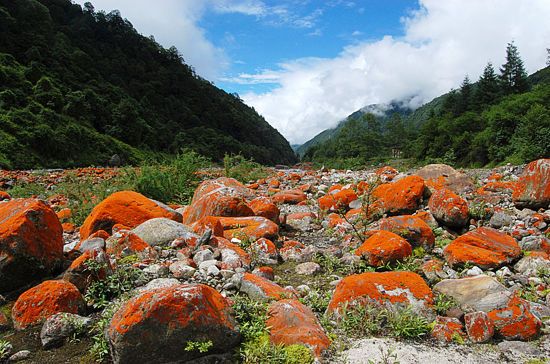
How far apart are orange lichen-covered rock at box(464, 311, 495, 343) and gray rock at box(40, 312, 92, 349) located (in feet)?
12.3

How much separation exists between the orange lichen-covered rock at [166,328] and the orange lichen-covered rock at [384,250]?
2673 millimetres

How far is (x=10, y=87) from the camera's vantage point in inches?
1359

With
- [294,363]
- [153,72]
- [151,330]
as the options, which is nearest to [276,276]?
[294,363]

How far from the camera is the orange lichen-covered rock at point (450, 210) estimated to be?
6.83 metres


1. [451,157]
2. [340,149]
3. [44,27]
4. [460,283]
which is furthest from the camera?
[340,149]

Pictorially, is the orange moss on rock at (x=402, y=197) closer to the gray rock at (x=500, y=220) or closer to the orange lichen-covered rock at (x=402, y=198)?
the orange lichen-covered rock at (x=402, y=198)

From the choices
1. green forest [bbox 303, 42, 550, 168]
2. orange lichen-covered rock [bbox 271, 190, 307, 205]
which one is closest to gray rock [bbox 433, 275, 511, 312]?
orange lichen-covered rock [bbox 271, 190, 307, 205]

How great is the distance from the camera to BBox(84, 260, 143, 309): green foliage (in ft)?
13.7

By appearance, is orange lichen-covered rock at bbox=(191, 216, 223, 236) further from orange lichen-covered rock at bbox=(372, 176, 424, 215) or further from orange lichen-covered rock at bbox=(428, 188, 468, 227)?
orange lichen-covered rock at bbox=(428, 188, 468, 227)

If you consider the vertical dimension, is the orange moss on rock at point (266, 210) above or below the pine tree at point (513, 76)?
below

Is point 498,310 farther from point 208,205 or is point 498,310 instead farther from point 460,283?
point 208,205

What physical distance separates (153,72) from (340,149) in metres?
41.3

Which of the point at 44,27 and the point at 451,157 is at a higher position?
the point at 44,27

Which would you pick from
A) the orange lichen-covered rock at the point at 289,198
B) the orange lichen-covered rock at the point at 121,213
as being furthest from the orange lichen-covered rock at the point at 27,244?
the orange lichen-covered rock at the point at 289,198
